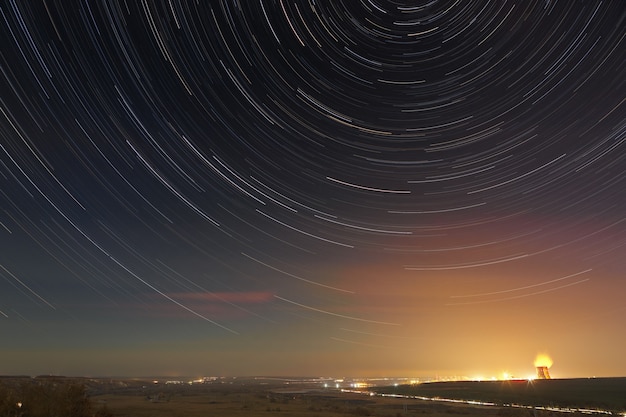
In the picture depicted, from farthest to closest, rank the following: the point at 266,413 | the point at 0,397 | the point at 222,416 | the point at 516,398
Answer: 1. the point at 516,398
2. the point at 266,413
3. the point at 222,416
4. the point at 0,397

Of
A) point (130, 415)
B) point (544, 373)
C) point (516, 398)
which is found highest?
point (544, 373)

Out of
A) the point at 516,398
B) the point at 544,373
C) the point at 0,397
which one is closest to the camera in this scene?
the point at 0,397

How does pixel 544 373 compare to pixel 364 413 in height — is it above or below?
above

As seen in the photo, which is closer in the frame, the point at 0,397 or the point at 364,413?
the point at 0,397

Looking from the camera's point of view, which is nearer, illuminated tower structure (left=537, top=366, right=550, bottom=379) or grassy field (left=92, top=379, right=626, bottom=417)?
grassy field (left=92, top=379, right=626, bottom=417)

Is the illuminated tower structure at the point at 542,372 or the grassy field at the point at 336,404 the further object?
the illuminated tower structure at the point at 542,372

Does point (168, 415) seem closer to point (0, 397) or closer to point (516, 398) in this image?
point (0, 397)

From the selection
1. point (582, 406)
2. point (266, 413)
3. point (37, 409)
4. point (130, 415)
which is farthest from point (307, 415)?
point (582, 406)

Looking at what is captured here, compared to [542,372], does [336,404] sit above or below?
below

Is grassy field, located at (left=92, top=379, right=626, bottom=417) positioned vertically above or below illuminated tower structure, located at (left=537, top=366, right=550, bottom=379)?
below

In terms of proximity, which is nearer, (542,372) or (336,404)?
(336,404)

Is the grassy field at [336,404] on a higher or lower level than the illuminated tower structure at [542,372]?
lower
